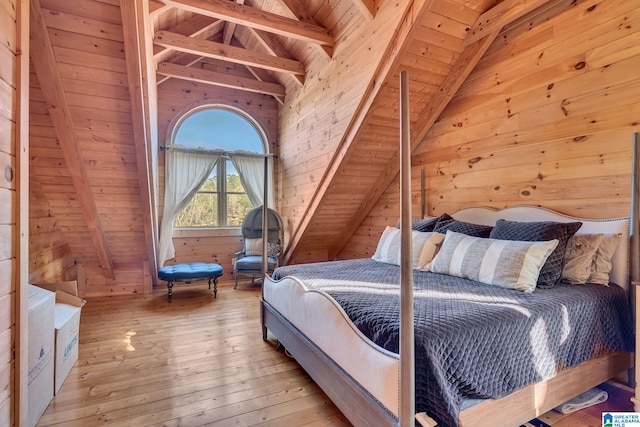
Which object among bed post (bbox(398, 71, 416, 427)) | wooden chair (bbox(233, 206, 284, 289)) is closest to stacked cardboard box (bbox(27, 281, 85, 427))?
bed post (bbox(398, 71, 416, 427))

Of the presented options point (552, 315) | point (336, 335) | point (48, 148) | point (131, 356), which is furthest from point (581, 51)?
point (48, 148)

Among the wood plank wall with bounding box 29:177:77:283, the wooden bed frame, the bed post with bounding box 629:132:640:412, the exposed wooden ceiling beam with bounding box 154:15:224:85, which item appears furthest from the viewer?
the exposed wooden ceiling beam with bounding box 154:15:224:85

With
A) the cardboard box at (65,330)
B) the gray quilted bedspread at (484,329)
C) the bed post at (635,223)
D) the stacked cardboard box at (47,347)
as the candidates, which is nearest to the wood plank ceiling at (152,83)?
the cardboard box at (65,330)

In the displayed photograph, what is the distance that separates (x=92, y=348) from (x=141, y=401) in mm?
1006

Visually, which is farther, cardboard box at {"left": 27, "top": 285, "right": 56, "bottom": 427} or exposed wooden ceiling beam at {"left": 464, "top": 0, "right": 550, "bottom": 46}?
exposed wooden ceiling beam at {"left": 464, "top": 0, "right": 550, "bottom": 46}

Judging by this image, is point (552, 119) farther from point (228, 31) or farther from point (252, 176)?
point (228, 31)

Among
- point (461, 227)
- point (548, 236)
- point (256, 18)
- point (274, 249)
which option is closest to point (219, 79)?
point (256, 18)

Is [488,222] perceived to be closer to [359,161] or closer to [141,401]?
[359,161]

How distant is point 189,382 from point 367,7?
117 inches

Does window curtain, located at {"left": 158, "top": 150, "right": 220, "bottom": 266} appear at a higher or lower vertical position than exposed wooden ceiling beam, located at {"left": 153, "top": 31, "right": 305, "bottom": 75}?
lower

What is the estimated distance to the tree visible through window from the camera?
4.59 m

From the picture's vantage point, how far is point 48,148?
2.54m

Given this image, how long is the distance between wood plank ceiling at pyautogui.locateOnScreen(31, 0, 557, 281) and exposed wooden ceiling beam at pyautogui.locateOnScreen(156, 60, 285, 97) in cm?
1

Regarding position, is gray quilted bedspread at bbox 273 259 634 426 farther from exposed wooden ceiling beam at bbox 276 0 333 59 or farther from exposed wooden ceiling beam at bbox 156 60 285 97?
exposed wooden ceiling beam at bbox 156 60 285 97
